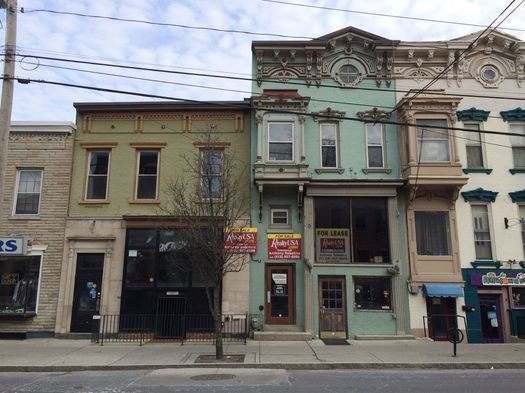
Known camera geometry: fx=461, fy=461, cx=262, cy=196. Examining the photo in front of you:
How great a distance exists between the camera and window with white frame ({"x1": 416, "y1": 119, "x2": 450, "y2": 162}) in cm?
1698

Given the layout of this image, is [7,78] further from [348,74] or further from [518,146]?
[518,146]

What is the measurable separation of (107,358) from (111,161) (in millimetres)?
7988

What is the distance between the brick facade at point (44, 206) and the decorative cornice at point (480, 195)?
1485 cm

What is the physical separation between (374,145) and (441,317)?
6.69 metres

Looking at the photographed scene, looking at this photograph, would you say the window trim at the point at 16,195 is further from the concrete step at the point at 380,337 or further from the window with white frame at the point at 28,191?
the concrete step at the point at 380,337

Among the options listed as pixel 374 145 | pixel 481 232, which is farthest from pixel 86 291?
pixel 481 232

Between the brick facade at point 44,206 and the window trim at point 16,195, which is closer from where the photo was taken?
the brick facade at point 44,206

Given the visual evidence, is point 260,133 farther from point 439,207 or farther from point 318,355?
point 318,355

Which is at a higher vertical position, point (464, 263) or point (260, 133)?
point (260, 133)

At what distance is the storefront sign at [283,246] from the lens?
16.7 m

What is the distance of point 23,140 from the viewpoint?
58.0 ft

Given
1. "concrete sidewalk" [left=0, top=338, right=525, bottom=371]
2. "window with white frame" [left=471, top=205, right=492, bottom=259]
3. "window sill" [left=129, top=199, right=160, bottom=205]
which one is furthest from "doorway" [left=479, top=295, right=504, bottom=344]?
"window sill" [left=129, top=199, right=160, bottom=205]

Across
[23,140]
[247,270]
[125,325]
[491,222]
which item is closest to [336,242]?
[247,270]

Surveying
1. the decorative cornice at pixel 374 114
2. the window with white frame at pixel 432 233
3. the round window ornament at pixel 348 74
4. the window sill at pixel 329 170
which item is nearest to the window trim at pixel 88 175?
the window sill at pixel 329 170
